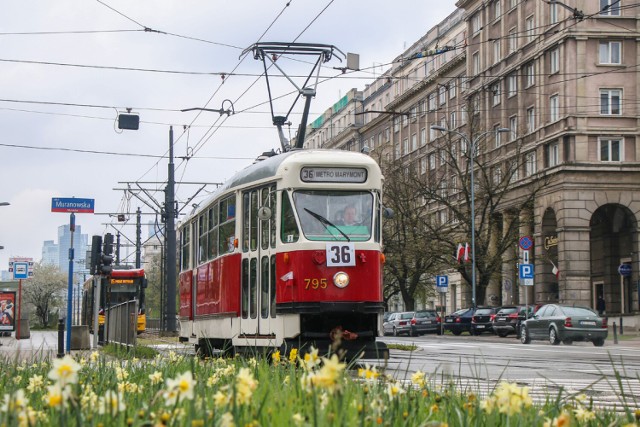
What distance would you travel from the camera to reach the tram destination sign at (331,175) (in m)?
15.9

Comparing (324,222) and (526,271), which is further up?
(526,271)

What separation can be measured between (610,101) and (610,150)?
256 centimetres

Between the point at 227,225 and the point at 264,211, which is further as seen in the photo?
the point at 227,225

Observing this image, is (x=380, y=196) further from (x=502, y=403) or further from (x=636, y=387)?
(x=502, y=403)

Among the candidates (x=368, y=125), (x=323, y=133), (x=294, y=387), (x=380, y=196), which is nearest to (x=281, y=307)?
(x=380, y=196)

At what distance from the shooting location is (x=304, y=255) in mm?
15250

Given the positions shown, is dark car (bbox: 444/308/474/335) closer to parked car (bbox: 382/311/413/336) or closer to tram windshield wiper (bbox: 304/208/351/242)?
parked car (bbox: 382/311/413/336)

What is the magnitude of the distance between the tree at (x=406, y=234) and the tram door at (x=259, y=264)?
39372mm

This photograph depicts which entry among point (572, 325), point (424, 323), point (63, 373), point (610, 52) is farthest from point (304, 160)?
point (610, 52)

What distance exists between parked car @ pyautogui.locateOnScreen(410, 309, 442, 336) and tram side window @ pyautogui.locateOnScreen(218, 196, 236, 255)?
1381 inches

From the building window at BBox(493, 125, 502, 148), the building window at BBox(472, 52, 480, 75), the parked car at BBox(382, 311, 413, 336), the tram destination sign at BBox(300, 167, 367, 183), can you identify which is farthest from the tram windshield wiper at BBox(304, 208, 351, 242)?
the building window at BBox(472, 52, 480, 75)

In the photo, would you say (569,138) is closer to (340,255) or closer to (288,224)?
(288,224)

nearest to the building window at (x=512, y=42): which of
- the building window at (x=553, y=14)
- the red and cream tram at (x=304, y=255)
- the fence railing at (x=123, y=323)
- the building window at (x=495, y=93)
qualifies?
the building window at (x=495, y=93)

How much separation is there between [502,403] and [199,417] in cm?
93
